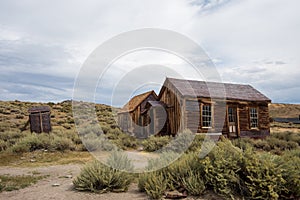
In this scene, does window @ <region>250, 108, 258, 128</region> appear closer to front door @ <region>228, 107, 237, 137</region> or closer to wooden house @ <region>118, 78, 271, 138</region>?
wooden house @ <region>118, 78, 271, 138</region>

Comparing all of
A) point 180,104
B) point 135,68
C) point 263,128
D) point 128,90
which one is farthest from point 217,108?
point 135,68

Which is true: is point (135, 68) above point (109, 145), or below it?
above

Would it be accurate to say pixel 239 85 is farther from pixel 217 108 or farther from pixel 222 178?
pixel 222 178

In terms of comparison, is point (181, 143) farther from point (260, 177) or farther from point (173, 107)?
point (260, 177)

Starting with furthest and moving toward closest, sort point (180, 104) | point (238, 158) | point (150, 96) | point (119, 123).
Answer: point (119, 123) < point (150, 96) < point (180, 104) < point (238, 158)

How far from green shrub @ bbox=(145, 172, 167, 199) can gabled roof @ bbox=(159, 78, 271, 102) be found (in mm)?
9357


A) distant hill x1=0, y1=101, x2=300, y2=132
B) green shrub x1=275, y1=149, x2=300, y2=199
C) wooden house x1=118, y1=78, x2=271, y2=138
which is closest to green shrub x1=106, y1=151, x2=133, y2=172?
green shrub x1=275, y1=149, x2=300, y2=199

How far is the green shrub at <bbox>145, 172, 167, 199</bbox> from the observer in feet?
14.9

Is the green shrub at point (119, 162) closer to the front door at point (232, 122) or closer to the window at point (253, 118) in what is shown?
the front door at point (232, 122)

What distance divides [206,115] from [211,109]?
1.73 ft

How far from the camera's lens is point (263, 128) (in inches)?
669

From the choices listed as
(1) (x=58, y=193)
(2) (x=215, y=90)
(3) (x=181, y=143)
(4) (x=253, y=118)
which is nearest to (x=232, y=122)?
(4) (x=253, y=118)

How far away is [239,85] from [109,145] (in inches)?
456

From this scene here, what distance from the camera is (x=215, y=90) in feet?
54.1
